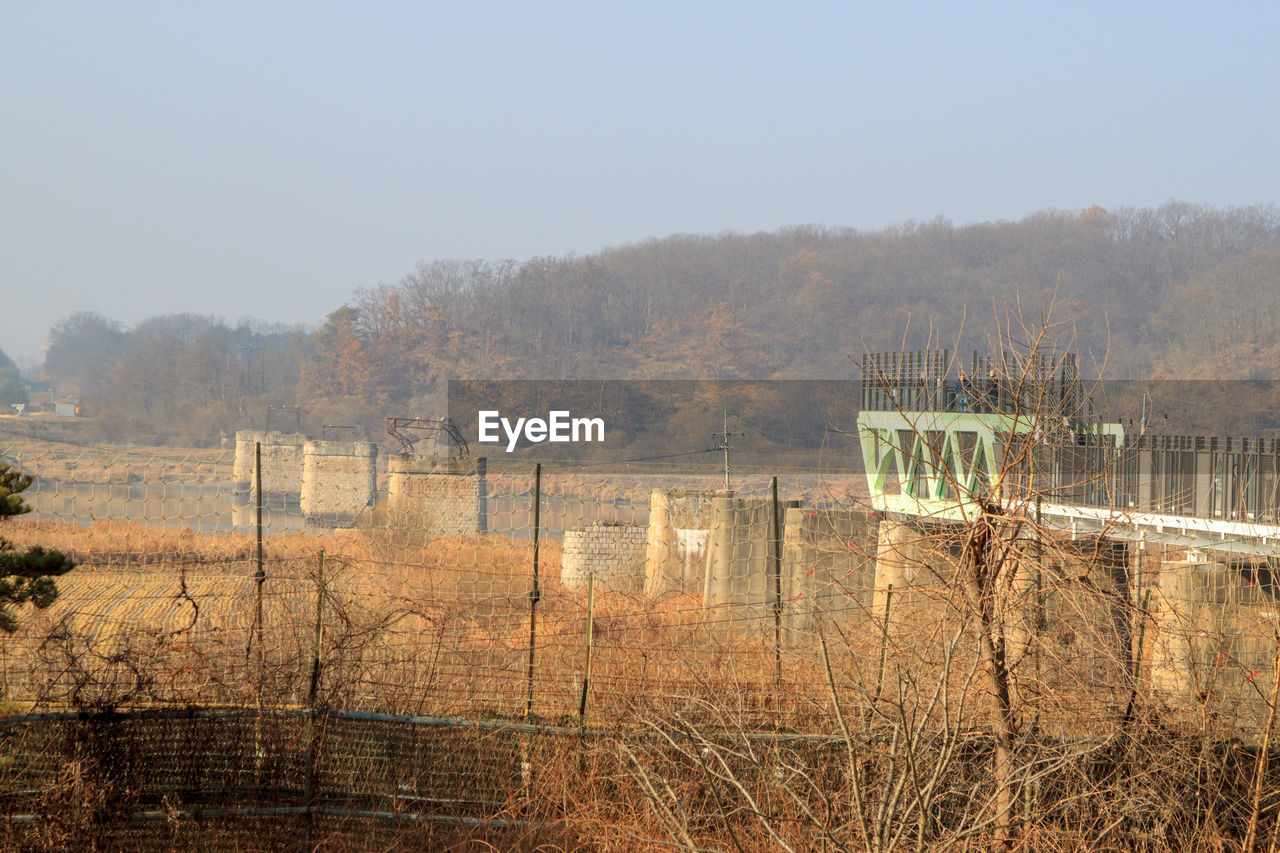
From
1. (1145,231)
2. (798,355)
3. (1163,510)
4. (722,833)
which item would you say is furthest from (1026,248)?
(722,833)

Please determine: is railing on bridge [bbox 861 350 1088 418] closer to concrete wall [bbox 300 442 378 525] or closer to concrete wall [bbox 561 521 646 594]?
concrete wall [bbox 561 521 646 594]

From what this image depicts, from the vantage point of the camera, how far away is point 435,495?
29812mm

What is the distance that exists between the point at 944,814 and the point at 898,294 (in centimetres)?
10543

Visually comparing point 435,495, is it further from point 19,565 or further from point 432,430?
point 432,430

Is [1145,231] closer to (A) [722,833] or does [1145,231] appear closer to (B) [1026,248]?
(B) [1026,248]

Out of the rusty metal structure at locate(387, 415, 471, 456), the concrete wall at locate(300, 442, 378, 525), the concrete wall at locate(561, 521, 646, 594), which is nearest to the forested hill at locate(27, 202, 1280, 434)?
the rusty metal structure at locate(387, 415, 471, 456)

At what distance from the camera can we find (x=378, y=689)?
821 centimetres

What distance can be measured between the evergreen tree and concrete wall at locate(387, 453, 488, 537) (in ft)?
53.1

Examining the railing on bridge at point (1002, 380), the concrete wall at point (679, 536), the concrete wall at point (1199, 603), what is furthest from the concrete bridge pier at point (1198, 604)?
the concrete wall at point (679, 536)

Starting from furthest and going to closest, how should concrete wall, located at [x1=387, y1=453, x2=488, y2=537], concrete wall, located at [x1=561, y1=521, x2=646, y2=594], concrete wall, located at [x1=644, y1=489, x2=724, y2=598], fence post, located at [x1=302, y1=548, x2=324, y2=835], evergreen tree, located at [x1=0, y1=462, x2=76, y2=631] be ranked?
concrete wall, located at [x1=387, y1=453, x2=488, y2=537]
concrete wall, located at [x1=561, y1=521, x2=646, y2=594]
concrete wall, located at [x1=644, y1=489, x2=724, y2=598]
fence post, located at [x1=302, y1=548, x2=324, y2=835]
evergreen tree, located at [x1=0, y1=462, x2=76, y2=631]

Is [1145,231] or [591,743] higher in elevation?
[1145,231]

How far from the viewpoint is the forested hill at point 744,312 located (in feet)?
314

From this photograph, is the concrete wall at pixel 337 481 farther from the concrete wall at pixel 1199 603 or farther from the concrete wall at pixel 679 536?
the concrete wall at pixel 1199 603

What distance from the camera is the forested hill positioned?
95.6 metres
